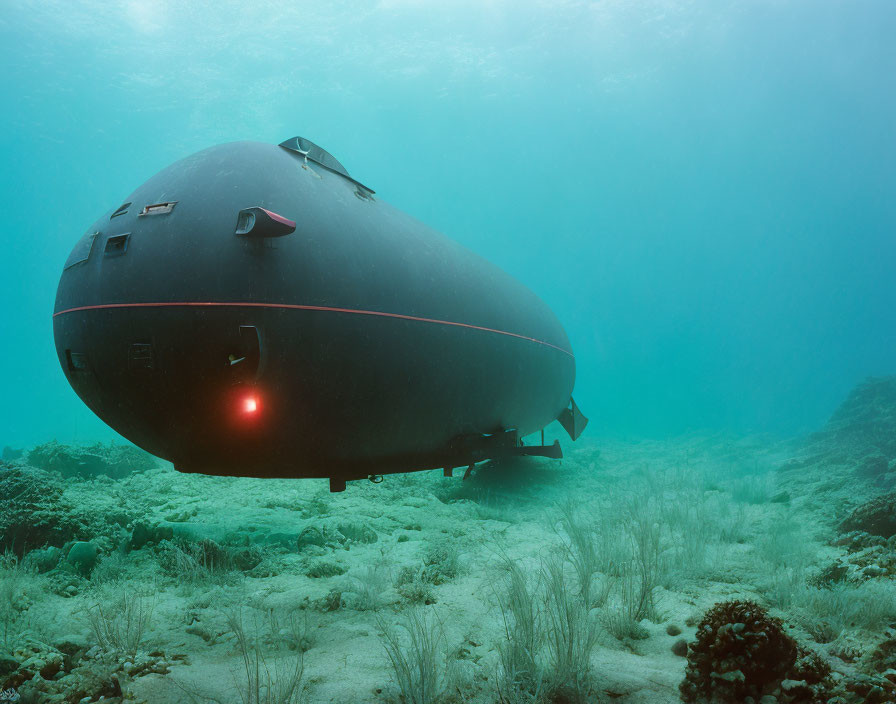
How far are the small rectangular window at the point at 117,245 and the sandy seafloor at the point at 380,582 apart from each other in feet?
6.75

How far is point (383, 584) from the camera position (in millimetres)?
3164

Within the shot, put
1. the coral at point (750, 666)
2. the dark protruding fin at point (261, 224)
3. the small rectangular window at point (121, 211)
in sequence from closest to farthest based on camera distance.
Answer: the coral at point (750, 666)
the dark protruding fin at point (261, 224)
the small rectangular window at point (121, 211)

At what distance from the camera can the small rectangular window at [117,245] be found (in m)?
2.58

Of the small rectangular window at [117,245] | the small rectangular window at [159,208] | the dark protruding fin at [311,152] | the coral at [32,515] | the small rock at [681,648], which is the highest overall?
the dark protruding fin at [311,152]

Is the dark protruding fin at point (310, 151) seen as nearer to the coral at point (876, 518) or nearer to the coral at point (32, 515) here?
the coral at point (32, 515)

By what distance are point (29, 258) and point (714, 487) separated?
115m

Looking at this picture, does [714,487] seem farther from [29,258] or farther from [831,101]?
[29,258]

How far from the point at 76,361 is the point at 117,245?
82 cm

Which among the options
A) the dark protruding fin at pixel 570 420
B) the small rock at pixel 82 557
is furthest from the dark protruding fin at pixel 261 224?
the dark protruding fin at pixel 570 420

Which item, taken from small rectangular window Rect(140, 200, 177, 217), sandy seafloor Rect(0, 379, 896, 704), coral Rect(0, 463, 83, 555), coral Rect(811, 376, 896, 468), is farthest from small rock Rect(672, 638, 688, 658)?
coral Rect(811, 376, 896, 468)

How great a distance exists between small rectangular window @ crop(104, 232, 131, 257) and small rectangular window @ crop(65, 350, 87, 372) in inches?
25.9

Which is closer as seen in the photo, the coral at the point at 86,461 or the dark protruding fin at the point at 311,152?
the dark protruding fin at the point at 311,152

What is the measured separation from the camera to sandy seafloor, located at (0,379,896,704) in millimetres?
2053

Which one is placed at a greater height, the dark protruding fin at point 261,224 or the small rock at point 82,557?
the dark protruding fin at point 261,224
